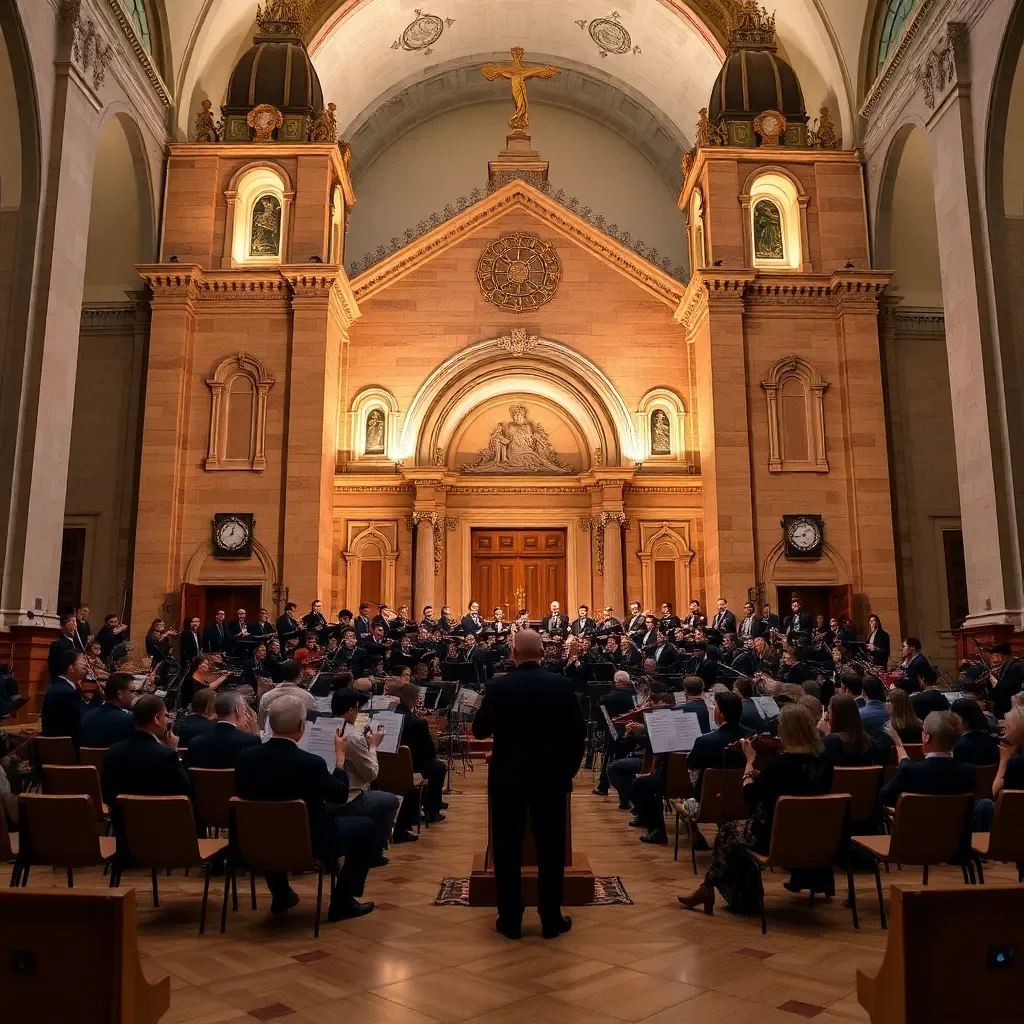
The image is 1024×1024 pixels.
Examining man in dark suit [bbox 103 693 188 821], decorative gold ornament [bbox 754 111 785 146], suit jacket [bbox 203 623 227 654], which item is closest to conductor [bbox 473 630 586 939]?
man in dark suit [bbox 103 693 188 821]

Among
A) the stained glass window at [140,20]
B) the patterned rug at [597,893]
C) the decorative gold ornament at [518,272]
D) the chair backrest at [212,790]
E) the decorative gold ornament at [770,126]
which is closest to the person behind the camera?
the patterned rug at [597,893]

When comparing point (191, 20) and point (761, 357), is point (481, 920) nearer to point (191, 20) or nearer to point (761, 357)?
point (761, 357)

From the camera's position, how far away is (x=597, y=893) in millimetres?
6051

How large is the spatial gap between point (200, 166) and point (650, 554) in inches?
534

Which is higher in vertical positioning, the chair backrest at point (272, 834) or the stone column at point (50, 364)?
the stone column at point (50, 364)

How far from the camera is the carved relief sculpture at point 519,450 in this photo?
75.1 ft

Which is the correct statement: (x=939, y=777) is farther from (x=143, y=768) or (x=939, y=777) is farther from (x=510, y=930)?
(x=143, y=768)

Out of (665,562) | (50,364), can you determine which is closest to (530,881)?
(50,364)

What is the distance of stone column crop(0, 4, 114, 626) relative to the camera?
A: 13164mm

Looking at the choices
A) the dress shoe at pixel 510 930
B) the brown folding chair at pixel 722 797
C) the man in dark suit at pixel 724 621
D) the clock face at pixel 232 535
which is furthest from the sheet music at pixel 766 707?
the clock face at pixel 232 535

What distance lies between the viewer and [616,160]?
1143 inches

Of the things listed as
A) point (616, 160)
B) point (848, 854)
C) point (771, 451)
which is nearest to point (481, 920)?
point (848, 854)

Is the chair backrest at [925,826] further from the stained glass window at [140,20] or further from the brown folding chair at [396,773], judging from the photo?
the stained glass window at [140,20]

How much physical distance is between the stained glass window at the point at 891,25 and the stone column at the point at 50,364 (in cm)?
1533
